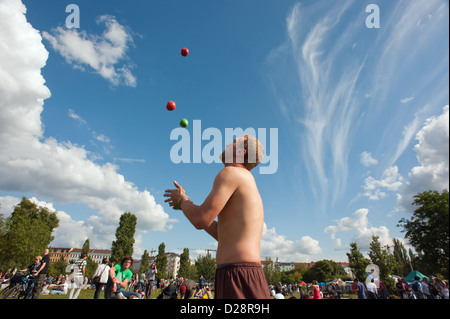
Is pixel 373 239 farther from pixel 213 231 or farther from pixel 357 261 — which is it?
pixel 213 231

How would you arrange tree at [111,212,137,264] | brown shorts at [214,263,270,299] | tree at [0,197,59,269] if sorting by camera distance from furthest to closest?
tree at [111,212,137,264]
tree at [0,197,59,269]
brown shorts at [214,263,270,299]

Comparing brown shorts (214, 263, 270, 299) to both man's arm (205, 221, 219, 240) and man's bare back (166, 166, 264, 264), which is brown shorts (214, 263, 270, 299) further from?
man's arm (205, 221, 219, 240)

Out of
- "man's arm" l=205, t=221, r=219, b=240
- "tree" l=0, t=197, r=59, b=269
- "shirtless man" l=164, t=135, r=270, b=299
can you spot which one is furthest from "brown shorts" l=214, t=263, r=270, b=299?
"tree" l=0, t=197, r=59, b=269

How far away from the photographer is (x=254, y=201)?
2105mm

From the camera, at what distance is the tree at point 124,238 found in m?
48.9

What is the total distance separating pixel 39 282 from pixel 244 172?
1143cm

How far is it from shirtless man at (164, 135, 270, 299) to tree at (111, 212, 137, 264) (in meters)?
53.6

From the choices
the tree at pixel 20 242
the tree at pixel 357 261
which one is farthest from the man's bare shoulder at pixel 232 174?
the tree at pixel 357 261

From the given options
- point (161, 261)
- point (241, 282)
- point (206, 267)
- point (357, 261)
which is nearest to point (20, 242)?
point (206, 267)

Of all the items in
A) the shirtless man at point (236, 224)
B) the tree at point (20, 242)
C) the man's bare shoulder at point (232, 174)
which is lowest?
the shirtless man at point (236, 224)

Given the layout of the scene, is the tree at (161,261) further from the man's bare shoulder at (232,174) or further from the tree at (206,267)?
the man's bare shoulder at (232,174)

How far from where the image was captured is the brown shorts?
171cm

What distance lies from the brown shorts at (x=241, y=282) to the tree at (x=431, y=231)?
39318 mm

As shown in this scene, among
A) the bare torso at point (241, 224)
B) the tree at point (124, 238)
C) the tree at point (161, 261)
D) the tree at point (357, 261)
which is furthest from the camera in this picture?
the tree at point (161, 261)
